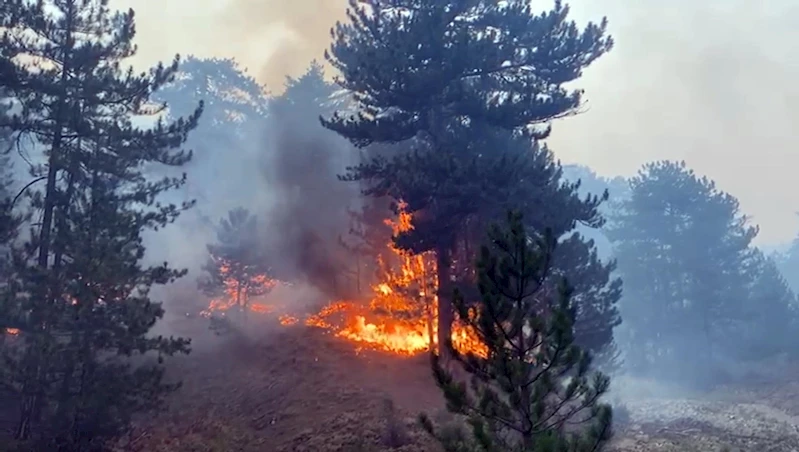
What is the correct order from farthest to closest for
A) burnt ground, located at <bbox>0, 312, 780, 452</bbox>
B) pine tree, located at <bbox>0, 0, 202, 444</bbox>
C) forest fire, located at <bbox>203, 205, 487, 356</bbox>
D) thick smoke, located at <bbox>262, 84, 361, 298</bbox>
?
thick smoke, located at <bbox>262, 84, 361, 298</bbox> < forest fire, located at <bbox>203, 205, 487, 356</bbox> < burnt ground, located at <bbox>0, 312, 780, 452</bbox> < pine tree, located at <bbox>0, 0, 202, 444</bbox>

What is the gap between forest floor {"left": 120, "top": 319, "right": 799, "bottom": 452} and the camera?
1549cm

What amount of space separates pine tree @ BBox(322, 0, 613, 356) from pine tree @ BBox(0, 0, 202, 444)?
5.92m

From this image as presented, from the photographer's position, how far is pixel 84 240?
48.1 feet

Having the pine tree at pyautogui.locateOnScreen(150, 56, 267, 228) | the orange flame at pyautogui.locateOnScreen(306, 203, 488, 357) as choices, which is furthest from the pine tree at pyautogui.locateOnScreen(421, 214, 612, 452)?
A: the pine tree at pyautogui.locateOnScreen(150, 56, 267, 228)

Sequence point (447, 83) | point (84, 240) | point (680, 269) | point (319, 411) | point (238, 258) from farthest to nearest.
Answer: point (680, 269), point (238, 258), point (447, 83), point (319, 411), point (84, 240)

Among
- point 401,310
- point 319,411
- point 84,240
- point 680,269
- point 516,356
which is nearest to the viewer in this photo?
point 516,356

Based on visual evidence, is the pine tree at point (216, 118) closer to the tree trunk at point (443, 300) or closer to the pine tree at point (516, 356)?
the tree trunk at point (443, 300)

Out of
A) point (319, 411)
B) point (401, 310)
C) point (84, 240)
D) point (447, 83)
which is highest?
point (447, 83)

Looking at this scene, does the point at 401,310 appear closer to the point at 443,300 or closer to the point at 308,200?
the point at 443,300

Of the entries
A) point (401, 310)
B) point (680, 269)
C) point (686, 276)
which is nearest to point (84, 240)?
point (401, 310)

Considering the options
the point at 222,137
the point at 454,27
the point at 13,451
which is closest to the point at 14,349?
the point at 13,451

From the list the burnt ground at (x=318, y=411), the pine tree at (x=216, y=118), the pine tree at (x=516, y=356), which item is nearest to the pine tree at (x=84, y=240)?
the burnt ground at (x=318, y=411)

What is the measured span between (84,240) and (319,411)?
738 cm

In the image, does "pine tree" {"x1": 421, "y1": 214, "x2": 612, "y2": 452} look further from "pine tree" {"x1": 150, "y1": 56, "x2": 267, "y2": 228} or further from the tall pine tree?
"pine tree" {"x1": 150, "y1": 56, "x2": 267, "y2": 228}
